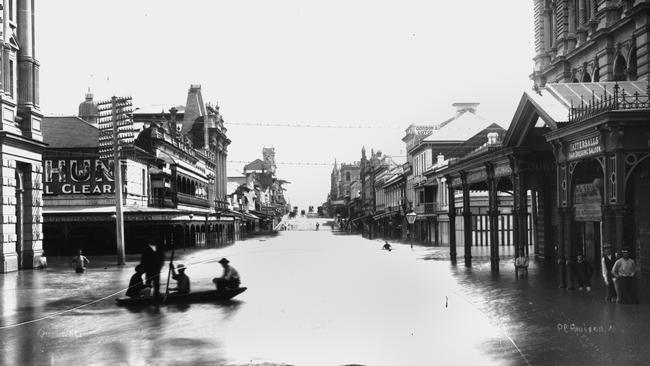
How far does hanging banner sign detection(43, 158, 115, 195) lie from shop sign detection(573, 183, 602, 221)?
3299 cm

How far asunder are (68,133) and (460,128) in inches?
1461

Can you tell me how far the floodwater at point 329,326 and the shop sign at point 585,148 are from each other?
12.8 ft

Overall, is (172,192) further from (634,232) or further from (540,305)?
(540,305)

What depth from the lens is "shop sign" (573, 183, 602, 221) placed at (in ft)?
83.2

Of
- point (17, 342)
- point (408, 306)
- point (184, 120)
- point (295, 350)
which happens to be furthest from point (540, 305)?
point (184, 120)

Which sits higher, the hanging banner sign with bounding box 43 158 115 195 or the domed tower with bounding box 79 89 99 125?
the domed tower with bounding box 79 89 99 125

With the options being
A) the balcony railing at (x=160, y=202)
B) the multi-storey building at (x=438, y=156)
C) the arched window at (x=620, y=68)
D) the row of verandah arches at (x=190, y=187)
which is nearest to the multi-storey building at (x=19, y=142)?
the balcony railing at (x=160, y=202)

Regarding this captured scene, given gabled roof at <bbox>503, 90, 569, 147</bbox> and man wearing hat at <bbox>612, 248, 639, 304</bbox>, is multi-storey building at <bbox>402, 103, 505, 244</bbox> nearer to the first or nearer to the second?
gabled roof at <bbox>503, 90, 569, 147</bbox>

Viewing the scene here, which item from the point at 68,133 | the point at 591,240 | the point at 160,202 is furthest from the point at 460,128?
the point at 591,240

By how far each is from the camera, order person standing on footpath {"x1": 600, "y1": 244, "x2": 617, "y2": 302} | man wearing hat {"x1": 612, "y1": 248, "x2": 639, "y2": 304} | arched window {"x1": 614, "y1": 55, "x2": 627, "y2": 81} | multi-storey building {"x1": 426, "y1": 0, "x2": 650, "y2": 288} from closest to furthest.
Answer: man wearing hat {"x1": 612, "y1": 248, "x2": 639, "y2": 304}, person standing on footpath {"x1": 600, "y1": 244, "x2": 617, "y2": 302}, multi-storey building {"x1": 426, "y1": 0, "x2": 650, "y2": 288}, arched window {"x1": 614, "y1": 55, "x2": 627, "y2": 81}

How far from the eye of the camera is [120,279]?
89.8 feet

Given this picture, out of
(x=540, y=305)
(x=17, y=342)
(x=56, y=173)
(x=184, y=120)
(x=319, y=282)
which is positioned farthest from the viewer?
(x=184, y=120)

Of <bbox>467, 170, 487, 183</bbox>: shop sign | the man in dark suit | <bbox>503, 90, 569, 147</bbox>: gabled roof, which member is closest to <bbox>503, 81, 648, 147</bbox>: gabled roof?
<bbox>503, 90, 569, 147</bbox>: gabled roof

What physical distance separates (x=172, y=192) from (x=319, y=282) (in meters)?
37.0
